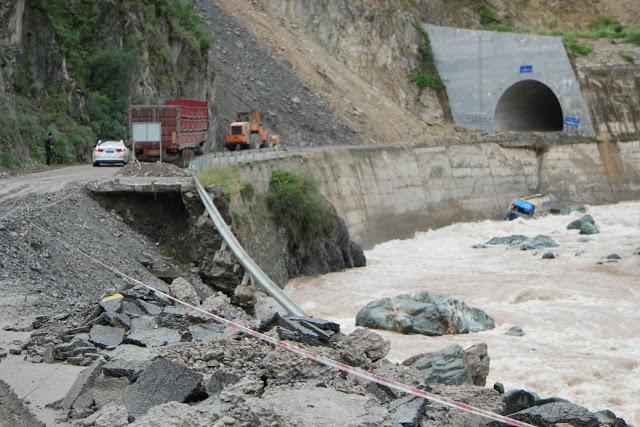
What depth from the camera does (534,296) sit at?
95.5 feet

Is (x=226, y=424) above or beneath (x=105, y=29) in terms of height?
beneath

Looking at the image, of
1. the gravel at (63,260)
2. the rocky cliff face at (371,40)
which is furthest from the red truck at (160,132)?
the rocky cliff face at (371,40)

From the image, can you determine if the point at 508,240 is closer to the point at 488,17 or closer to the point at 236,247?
the point at 236,247

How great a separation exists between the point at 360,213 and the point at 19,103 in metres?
16.7

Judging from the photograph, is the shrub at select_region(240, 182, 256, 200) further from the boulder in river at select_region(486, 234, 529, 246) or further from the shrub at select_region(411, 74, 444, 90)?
the shrub at select_region(411, 74, 444, 90)

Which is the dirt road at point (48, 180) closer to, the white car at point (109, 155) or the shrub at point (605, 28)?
the white car at point (109, 155)

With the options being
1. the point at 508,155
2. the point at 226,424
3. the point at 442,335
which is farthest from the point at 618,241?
the point at 226,424

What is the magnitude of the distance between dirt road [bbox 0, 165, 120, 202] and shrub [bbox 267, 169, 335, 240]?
19.1ft

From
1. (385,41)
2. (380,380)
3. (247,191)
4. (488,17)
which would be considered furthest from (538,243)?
(488,17)

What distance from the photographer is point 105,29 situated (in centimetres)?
4100

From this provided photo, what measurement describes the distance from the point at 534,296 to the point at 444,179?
82.5 ft

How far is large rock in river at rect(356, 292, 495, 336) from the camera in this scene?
24.5 meters

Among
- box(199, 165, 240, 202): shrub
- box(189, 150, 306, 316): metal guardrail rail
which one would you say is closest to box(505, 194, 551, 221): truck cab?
box(199, 165, 240, 202): shrub

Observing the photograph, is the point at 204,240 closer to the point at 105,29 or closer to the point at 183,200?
the point at 183,200
